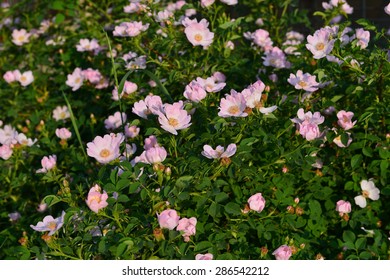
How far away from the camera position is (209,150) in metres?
1.92

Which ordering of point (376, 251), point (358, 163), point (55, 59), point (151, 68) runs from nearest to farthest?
point (376, 251) < point (358, 163) < point (151, 68) < point (55, 59)

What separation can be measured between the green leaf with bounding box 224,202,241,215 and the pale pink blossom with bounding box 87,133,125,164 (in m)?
0.38

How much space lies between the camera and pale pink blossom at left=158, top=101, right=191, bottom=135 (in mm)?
1954

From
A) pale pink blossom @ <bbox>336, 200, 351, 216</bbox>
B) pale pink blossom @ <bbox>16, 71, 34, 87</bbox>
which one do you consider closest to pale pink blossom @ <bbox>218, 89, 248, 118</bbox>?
pale pink blossom @ <bbox>336, 200, 351, 216</bbox>

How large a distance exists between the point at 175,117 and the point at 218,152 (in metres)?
0.17

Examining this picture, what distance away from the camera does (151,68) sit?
290cm

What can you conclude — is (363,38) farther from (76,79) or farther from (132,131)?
(76,79)

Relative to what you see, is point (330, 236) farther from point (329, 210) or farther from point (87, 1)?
point (87, 1)

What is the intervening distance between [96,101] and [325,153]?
125 cm

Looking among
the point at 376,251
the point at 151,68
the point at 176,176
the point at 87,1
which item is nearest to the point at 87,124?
the point at 151,68

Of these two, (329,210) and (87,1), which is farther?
(87,1)

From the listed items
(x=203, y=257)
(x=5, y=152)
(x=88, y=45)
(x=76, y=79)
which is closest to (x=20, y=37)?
(x=88, y=45)

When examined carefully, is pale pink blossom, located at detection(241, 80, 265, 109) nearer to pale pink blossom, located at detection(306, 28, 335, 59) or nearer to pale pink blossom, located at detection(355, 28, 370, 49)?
pale pink blossom, located at detection(306, 28, 335, 59)

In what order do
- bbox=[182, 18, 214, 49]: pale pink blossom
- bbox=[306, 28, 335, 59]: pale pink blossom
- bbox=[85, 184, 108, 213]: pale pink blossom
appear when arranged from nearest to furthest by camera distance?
1. bbox=[85, 184, 108, 213]: pale pink blossom
2. bbox=[306, 28, 335, 59]: pale pink blossom
3. bbox=[182, 18, 214, 49]: pale pink blossom
